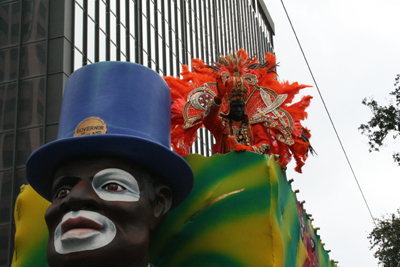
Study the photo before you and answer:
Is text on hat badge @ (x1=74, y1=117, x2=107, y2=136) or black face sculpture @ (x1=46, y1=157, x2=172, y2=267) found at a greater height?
text on hat badge @ (x1=74, y1=117, x2=107, y2=136)

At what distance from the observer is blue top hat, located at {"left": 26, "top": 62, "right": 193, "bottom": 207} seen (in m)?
5.02

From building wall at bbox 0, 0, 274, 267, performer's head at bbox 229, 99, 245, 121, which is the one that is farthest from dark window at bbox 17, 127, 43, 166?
performer's head at bbox 229, 99, 245, 121

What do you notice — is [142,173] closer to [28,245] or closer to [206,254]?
[206,254]

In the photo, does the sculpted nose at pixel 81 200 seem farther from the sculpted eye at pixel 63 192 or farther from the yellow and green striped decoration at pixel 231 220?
the yellow and green striped decoration at pixel 231 220

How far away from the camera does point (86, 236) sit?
4.65 metres

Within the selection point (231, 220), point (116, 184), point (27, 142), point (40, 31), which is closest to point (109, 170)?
point (116, 184)

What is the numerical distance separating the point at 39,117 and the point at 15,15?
3596 millimetres

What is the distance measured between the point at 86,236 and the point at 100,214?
23 cm

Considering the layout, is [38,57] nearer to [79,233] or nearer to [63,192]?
[63,192]

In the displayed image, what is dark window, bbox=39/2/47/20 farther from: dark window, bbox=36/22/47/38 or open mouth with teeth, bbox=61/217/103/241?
open mouth with teeth, bbox=61/217/103/241

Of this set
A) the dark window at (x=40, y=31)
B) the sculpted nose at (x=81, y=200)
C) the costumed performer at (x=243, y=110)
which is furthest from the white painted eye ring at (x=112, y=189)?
the dark window at (x=40, y=31)

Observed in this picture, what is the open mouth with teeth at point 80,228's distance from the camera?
466 centimetres

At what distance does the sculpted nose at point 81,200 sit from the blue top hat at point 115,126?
0.38 metres

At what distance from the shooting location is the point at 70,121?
17.5ft
